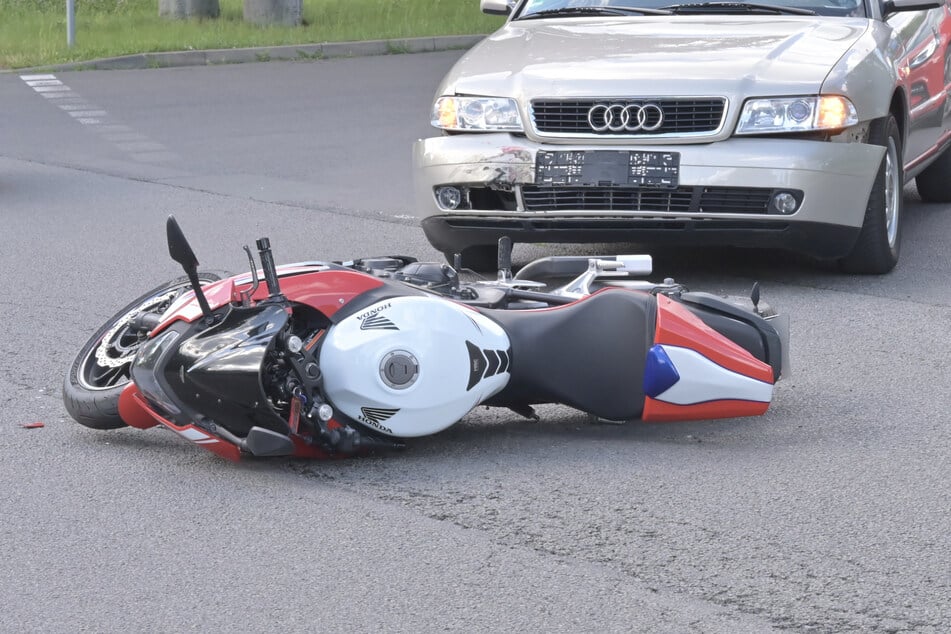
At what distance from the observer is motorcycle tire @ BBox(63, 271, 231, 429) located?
4852mm

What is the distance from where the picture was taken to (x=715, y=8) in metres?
7.85

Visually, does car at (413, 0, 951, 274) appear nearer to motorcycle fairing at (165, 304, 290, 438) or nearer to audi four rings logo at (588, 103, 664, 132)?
audi four rings logo at (588, 103, 664, 132)

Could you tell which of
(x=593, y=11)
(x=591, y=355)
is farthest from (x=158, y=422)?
(x=593, y=11)

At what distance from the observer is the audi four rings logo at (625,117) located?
22.4ft

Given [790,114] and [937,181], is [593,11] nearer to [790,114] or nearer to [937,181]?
[790,114]

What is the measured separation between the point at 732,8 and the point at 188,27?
14.2 meters

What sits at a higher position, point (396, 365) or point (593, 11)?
point (593, 11)

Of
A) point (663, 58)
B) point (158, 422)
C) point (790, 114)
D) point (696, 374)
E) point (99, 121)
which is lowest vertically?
point (99, 121)

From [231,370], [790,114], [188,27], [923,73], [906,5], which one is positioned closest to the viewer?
[231,370]

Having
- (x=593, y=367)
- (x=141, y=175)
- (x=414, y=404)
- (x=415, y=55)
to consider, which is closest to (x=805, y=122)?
(x=593, y=367)

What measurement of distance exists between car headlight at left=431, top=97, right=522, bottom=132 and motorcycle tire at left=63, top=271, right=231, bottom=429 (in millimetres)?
2138

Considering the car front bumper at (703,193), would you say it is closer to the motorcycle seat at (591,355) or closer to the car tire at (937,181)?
the motorcycle seat at (591,355)

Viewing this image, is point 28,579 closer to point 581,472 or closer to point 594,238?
point 581,472

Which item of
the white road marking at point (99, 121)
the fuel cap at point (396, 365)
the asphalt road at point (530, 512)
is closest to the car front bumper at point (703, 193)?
the asphalt road at point (530, 512)
